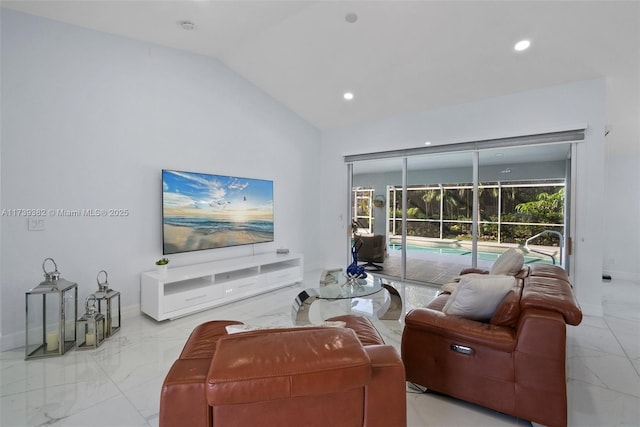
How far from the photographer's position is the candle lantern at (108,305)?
2.92 meters

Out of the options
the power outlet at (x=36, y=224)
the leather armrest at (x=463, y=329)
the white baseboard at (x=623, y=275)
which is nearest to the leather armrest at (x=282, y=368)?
the leather armrest at (x=463, y=329)

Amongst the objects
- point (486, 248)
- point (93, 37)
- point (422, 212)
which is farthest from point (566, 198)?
point (93, 37)

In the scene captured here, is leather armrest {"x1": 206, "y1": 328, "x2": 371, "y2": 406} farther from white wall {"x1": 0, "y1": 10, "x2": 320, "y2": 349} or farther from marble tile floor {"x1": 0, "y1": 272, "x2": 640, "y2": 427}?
white wall {"x1": 0, "y1": 10, "x2": 320, "y2": 349}

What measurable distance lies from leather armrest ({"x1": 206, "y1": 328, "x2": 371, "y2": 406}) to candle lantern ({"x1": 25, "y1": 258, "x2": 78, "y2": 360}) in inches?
94.7

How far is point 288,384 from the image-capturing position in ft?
3.16

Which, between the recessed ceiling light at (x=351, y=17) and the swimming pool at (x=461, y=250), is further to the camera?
the swimming pool at (x=461, y=250)

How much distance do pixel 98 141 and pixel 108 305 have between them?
167 cm

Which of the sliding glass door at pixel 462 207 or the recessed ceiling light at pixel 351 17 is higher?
the recessed ceiling light at pixel 351 17

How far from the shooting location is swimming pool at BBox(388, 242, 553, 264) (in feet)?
14.3

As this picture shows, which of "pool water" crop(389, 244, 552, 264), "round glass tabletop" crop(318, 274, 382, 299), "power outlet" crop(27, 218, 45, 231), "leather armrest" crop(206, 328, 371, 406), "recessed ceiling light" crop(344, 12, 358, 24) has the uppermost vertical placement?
"recessed ceiling light" crop(344, 12, 358, 24)

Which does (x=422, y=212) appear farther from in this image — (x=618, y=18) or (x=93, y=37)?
(x=93, y=37)

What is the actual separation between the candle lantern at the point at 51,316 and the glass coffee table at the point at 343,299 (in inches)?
77.4

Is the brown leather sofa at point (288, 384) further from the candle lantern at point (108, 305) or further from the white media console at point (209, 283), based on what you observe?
the white media console at point (209, 283)

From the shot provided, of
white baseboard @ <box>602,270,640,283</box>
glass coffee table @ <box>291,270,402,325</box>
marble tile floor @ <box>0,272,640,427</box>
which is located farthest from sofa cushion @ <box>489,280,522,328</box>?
white baseboard @ <box>602,270,640,283</box>
